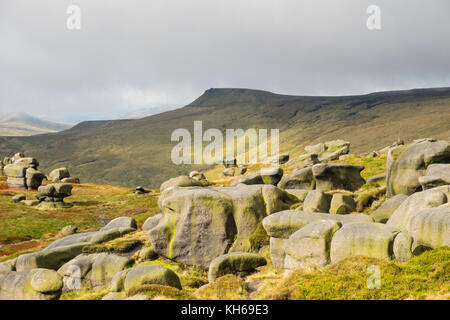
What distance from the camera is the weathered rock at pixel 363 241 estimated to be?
52.5ft

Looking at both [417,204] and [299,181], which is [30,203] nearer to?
[299,181]

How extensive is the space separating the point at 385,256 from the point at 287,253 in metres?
5.87

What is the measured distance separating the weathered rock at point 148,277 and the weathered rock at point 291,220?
739cm

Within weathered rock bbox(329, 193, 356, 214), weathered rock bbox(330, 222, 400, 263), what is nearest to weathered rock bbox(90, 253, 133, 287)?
weathered rock bbox(330, 222, 400, 263)

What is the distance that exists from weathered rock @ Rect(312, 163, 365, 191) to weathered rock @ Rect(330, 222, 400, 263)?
2183 centimetres

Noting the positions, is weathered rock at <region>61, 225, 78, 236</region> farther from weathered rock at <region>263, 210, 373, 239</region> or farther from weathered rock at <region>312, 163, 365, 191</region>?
weathered rock at <region>263, 210, 373, 239</region>

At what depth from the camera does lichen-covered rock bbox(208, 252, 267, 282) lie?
20141 millimetres

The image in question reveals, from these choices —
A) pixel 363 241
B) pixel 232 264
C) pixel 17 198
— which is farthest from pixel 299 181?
pixel 17 198

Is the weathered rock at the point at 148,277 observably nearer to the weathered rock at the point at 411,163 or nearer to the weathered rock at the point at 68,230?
the weathered rock at the point at 411,163

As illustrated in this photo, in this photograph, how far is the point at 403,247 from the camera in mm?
15555

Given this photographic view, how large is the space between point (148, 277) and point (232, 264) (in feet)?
18.4
